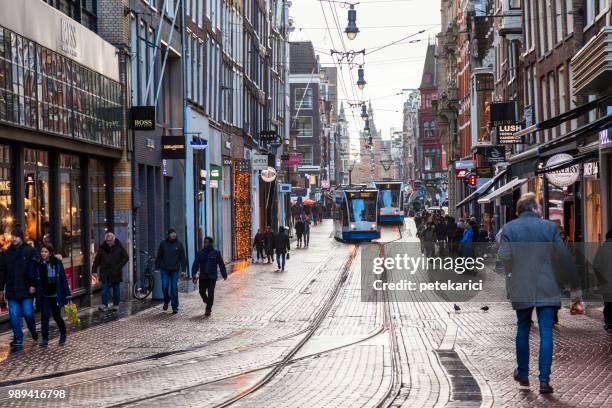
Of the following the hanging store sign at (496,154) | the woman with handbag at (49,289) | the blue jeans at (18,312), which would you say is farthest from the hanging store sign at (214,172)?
the blue jeans at (18,312)

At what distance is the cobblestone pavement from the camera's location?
1171cm

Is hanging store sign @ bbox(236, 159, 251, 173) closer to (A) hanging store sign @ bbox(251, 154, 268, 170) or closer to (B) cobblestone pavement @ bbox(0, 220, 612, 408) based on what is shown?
(A) hanging store sign @ bbox(251, 154, 268, 170)

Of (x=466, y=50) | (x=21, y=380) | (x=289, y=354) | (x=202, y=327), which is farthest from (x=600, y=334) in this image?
(x=466, y=50)

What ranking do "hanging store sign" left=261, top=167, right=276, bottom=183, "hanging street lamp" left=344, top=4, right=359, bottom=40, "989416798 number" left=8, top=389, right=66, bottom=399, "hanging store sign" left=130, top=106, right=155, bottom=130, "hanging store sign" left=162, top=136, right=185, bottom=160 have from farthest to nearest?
"hanging store sign" left=261, top=167, right=276, bottom=183, "hanging street lamp" left=344, top=4, right=359, bottom=40, "hanging store sign" left=162, top=136, right=185, bottom=160, "hanging store sign" left=130, top=106, right=155, bottom=130, "989416798 number" left=8, top=389, right=66, bottom=399

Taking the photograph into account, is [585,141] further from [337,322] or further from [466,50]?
[466,50]

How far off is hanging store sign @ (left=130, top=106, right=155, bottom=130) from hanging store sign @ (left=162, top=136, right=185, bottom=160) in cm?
443

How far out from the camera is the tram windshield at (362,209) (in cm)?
6309

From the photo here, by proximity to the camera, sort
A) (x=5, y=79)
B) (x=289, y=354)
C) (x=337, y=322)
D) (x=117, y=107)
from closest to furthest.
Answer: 1. (x=289, y=354)
2. (x=5, y=79)
3. (x=337, y=322)
4. (x=117, y=107)

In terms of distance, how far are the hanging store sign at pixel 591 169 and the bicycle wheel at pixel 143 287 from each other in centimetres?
1148

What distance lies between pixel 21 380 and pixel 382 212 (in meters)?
66.8

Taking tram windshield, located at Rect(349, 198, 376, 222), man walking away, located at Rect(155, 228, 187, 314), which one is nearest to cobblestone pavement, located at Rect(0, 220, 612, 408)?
man walking away, located at Rect(155, 228, 187, 314)

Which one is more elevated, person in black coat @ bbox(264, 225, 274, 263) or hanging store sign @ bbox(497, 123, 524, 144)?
hanging store sign @ bbox(497, 123, 524, 144)

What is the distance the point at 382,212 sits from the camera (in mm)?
79812

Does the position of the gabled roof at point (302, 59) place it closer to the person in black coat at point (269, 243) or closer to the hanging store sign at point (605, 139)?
the person in black coat at point (269, 243)
